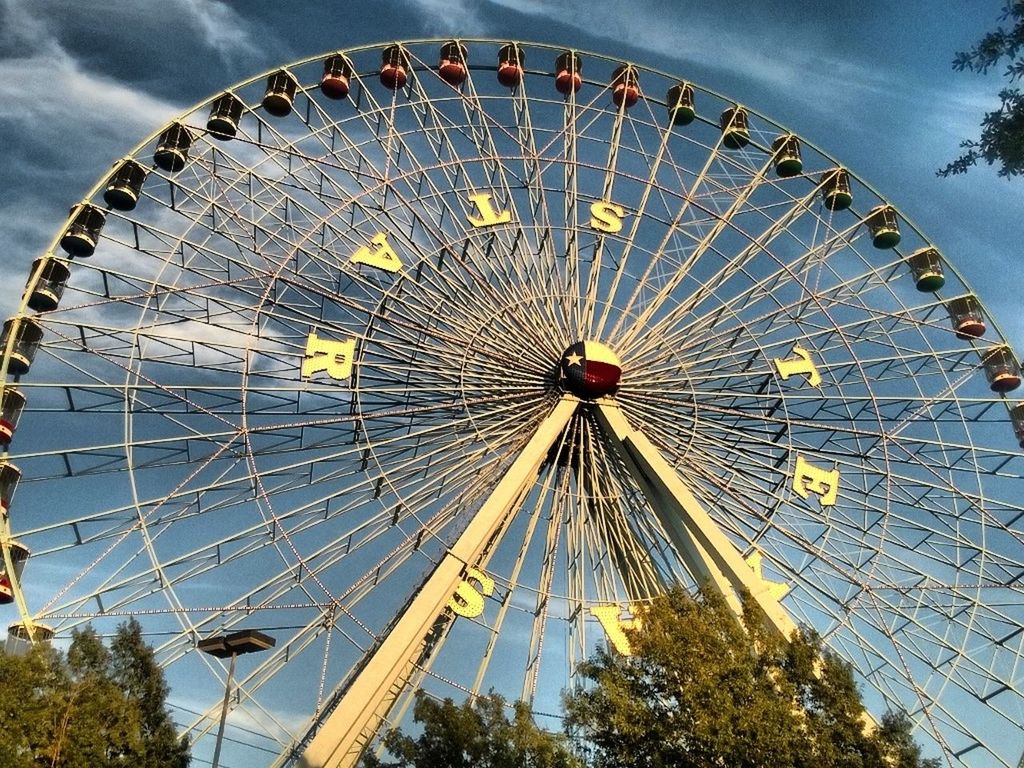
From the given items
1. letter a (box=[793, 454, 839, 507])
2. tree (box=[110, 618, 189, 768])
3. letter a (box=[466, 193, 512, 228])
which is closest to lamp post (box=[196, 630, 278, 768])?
tree (box=[110, 618, 189, 768])

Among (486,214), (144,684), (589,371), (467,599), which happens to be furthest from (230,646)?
(486,214)

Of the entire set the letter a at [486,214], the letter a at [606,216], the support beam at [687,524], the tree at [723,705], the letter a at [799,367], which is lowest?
the tree at [723,705]

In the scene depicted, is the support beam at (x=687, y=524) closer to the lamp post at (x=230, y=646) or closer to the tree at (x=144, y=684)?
the lamp post at (x=230, y=646)

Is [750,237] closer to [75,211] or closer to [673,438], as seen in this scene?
[673,438]

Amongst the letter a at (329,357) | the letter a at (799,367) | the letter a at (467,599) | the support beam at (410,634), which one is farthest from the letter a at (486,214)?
the letter a at (467,599)

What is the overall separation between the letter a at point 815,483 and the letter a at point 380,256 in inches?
419

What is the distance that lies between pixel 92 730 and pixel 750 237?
1890cm

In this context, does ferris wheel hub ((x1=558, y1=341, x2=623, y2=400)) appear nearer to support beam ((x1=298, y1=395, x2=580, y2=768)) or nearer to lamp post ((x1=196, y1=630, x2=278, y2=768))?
support beam ((x1=298, y1=395, x2=580, y2=768))

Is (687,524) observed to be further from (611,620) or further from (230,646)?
(230,646)

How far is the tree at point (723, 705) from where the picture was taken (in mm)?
Result: 13414

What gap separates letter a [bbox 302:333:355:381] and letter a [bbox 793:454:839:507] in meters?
10.8

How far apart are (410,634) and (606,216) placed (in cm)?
1231

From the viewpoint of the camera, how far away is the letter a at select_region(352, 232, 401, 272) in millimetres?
22094

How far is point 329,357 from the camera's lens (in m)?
20.8
